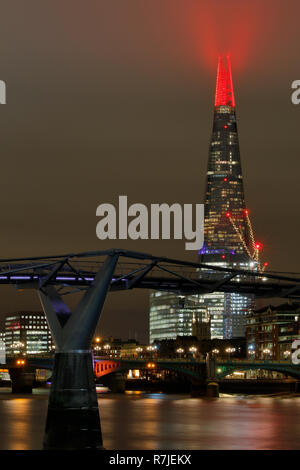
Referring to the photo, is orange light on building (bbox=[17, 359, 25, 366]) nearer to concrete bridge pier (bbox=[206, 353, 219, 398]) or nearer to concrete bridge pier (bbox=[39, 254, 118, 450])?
concrete bridge pier (bbox=[206, 353, 219, 398])

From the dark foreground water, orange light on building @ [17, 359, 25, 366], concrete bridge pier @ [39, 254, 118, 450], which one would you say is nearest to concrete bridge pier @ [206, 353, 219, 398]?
the dark foreground water

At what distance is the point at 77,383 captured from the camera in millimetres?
65062

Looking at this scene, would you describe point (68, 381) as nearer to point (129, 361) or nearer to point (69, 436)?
point (69, 436)

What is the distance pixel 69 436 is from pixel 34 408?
62.1m

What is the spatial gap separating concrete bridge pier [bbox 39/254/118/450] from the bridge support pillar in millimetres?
132123

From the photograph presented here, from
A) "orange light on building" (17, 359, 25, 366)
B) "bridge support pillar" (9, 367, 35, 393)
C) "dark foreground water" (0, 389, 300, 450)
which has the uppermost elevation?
"orange light on building" (17, 359, 25, 366)

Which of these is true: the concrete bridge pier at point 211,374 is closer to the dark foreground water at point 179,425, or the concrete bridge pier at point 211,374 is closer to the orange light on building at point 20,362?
the dark foreground water at point 179,425

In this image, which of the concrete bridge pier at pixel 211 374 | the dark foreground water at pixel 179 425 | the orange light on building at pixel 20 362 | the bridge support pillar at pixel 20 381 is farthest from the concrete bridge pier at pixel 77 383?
the bridge support pillar at pixel 20 381

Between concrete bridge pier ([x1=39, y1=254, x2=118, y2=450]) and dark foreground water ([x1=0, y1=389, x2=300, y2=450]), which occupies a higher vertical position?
Result: concrete bridge pier ([x1=39, y1=254, x2=118, y2=450])

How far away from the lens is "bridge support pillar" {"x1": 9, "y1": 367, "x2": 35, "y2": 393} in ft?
641

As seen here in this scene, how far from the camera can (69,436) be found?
65188 mm

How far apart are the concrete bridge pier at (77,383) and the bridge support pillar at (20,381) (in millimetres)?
132123
